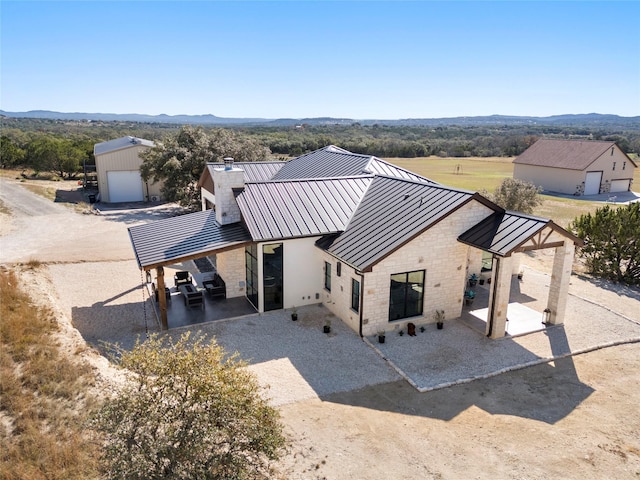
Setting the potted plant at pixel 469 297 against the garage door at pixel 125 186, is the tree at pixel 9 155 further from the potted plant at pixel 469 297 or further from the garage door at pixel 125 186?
the potted plant at pixel 469 297

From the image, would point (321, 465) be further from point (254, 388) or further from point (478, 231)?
point (478, 231)

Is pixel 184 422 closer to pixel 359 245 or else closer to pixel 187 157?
pixel 359 245

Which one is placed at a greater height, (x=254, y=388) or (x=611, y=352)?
(x=254, y=388)

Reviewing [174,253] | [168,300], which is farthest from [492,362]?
[168,300]

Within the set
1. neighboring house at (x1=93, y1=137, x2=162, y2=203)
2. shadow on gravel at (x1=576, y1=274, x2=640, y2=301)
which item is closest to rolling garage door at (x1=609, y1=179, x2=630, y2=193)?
shadow on gravel at (x1=576, y1=274, x2=640, y2=301)

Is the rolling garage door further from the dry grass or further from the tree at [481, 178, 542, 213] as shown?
the dry grass

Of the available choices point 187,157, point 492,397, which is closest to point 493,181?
point 187,157
